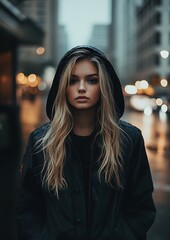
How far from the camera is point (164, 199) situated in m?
6.33

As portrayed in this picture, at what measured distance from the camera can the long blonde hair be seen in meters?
1.94

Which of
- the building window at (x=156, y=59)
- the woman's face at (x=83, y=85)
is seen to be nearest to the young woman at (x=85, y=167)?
the woman's face at (x=83, y=85)

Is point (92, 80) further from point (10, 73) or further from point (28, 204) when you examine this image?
point (10, 73)

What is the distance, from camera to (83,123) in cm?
205

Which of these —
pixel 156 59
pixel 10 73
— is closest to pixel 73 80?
pixel 10 73

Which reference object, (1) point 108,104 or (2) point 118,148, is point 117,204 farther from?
(1) point 108,104

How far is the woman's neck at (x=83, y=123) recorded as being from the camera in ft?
6.71

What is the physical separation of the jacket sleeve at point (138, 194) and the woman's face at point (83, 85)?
0.33 m

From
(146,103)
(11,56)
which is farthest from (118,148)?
(146,103)

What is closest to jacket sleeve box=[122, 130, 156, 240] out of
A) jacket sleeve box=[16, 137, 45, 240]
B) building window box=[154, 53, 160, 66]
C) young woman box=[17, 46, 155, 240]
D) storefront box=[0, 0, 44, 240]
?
young woman box=[17, 46, 155, 240]

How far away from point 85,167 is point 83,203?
0.18 metres

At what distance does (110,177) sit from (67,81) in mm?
509

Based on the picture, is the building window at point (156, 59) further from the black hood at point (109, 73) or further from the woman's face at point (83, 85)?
the woman's face at point (83, 85)

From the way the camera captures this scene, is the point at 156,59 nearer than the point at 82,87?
No
